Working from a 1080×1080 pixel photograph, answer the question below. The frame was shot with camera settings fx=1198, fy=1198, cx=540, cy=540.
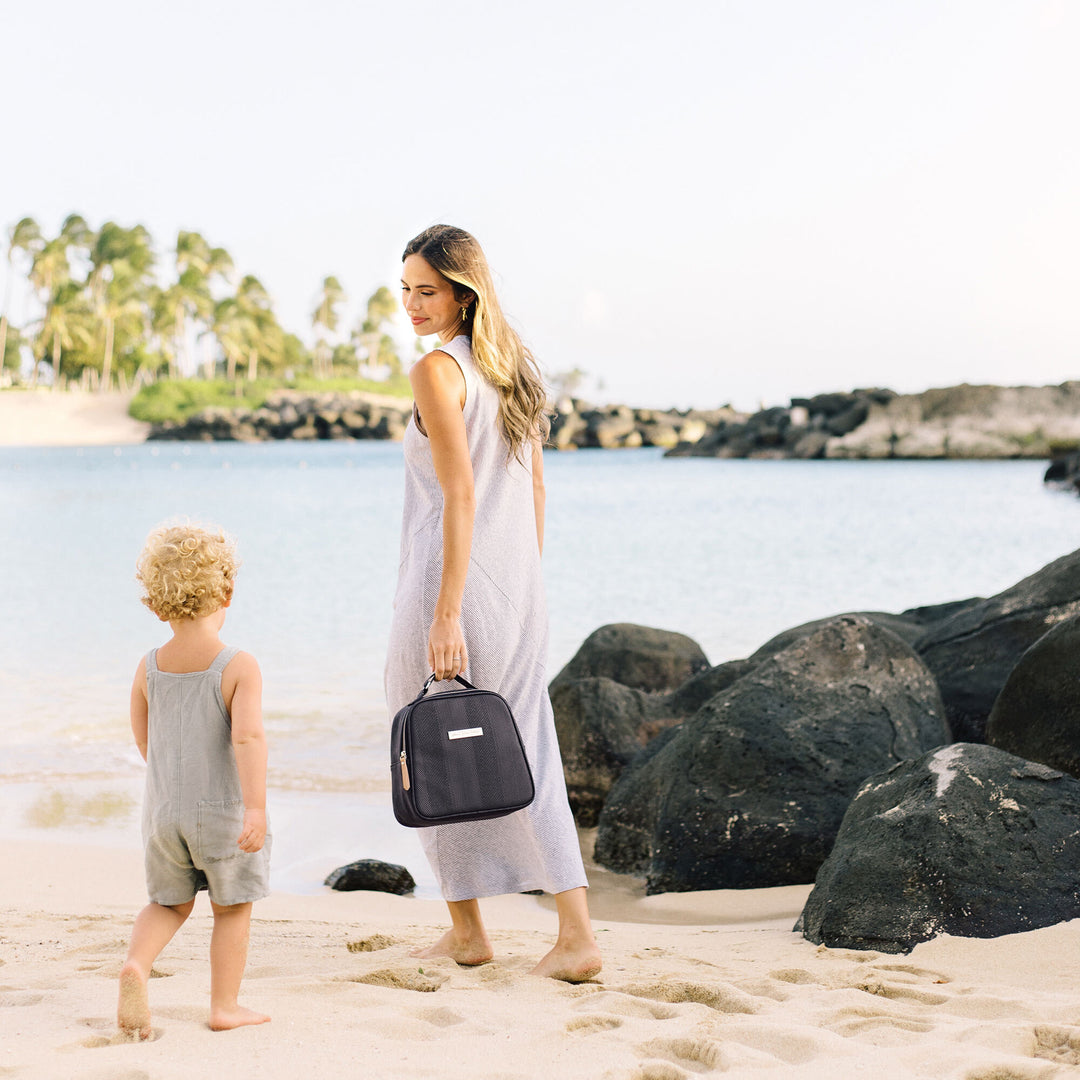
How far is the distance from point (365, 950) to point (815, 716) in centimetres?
211

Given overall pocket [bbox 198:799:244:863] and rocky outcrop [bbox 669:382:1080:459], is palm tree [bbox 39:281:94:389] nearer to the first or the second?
rocky outcrop [bbox 669:382:1080:459]

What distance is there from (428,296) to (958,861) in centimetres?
216

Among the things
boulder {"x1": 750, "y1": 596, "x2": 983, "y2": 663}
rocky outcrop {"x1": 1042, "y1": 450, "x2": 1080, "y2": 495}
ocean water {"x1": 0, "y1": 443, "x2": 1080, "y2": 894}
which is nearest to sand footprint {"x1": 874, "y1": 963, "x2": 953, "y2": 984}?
ocean water {"x1": 0, "y1": 443, "x2": 1080, "y2": 894}

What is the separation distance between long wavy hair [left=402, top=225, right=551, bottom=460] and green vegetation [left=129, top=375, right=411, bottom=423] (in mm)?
97985

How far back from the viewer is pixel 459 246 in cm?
315

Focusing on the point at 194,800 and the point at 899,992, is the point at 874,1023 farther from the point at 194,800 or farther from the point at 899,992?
the point at 194,800

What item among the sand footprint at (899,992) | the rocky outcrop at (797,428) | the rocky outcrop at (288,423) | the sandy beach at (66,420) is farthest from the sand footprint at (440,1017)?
the sandy beach at (66,420)

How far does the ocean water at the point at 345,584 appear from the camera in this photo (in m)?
6.80

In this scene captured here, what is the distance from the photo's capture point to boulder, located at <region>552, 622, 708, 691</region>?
25.1 feet

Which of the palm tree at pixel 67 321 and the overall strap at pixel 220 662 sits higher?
the palm tree at pixel 67 321

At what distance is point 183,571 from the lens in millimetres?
2584

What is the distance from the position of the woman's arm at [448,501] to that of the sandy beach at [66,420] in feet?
326

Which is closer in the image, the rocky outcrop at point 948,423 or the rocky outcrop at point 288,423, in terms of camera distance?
the rocky outcrop at point 948,423

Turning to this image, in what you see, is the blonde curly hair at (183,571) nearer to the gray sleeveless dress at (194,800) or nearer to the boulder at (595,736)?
the gray sleeveless dress at (194,800)
